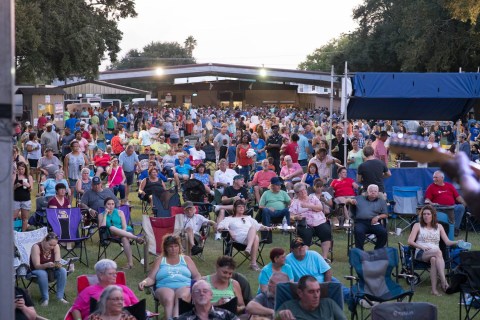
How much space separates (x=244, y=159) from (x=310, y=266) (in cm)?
997

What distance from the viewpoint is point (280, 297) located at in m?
8.17

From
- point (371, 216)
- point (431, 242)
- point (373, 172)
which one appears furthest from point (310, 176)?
point (431, 242)

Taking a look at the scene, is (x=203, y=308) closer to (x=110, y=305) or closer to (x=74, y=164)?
(x=110, y=305)

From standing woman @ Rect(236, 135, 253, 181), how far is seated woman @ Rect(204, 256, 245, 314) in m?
10.5

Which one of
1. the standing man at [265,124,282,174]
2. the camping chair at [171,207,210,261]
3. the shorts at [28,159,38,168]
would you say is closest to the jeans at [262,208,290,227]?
the camping chair at [171,207,210,261]

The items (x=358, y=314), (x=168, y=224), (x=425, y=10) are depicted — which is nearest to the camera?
(x=358, y=314)

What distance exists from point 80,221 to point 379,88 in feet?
23.1

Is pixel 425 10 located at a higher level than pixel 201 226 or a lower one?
higher

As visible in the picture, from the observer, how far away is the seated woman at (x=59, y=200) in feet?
43.5

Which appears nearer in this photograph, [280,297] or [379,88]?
[280,297]

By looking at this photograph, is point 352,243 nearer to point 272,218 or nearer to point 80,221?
point 272,218

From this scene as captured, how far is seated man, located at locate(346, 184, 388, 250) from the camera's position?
1258 cm

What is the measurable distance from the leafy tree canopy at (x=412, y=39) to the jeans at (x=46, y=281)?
31587 millimetres

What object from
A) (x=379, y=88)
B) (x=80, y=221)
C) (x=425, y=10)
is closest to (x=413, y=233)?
(x=80, y=221)
